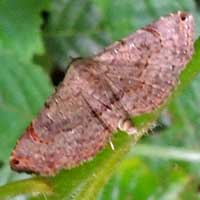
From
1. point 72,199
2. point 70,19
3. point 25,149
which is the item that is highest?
point 70,19

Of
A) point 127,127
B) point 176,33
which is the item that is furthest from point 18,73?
point 127,127

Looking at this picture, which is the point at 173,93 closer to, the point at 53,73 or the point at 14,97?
the point at 14,97

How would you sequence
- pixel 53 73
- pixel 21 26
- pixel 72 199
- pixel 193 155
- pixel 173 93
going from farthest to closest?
pixel 53 73 → pixel 21 26 → pixel 193 155 → pixel 173 93 → pixel 72 199

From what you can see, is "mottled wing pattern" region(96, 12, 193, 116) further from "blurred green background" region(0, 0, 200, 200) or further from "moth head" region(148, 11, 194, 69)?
"blurred green background" region(0, 0, 200, 200)

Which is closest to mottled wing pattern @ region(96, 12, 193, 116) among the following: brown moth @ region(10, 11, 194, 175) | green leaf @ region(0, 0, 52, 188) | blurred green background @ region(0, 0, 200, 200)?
brown moth @ region(10, 11, 194, 175)

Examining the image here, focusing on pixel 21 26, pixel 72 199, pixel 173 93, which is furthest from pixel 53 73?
pixel 72 199

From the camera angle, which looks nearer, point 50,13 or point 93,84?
point 93,84

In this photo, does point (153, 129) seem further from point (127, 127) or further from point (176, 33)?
point (127, 127)
